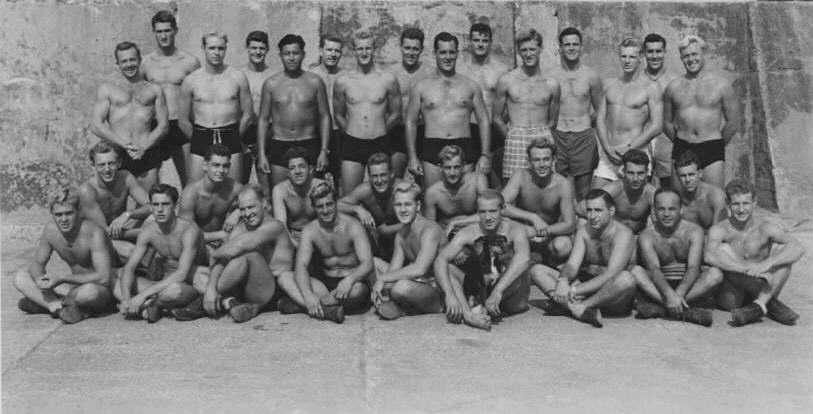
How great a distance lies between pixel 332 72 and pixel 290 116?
580mm

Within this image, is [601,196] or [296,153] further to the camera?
Result: [296,153]

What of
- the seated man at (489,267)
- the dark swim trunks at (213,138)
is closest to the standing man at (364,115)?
the dark swim trunks at (213,138)

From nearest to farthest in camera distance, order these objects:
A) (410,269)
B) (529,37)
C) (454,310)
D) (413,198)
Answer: (454,310)
(410,269)
(413,198)
(529,37)

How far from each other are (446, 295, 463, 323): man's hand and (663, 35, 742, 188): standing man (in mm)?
2804

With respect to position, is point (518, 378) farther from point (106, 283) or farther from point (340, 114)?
point (340, 114)

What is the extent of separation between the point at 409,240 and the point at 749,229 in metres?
2.27

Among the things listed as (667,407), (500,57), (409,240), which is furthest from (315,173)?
(667,407)

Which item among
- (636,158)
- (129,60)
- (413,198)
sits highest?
(129,60)

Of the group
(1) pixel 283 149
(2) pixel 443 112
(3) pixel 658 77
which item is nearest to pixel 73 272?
(1) pixel 283 149

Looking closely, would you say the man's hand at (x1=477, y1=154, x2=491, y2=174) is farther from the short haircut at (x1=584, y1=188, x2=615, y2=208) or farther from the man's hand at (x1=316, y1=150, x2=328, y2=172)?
the short haircut at (x1=584, y1=188, x2=615, y2=208)

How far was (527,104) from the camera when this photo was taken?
833 cm

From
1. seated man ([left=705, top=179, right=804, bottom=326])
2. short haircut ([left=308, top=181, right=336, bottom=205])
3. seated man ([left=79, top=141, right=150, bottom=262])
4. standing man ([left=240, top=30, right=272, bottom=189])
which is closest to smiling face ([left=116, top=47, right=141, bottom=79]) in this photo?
seated man ([left=79, top=141, right=150, bottom=262])

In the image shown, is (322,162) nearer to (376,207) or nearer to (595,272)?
(376,207)

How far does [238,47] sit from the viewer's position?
1015 centimetres
